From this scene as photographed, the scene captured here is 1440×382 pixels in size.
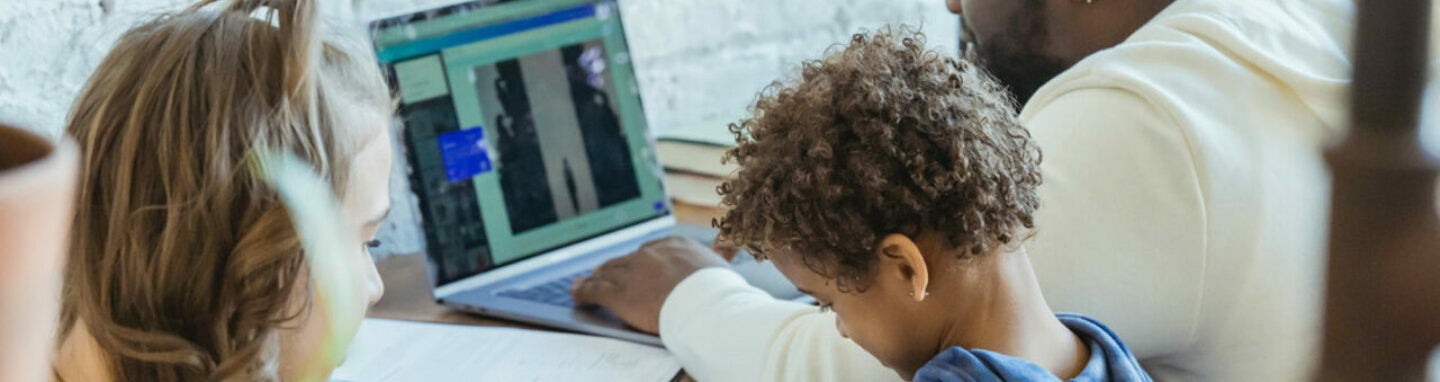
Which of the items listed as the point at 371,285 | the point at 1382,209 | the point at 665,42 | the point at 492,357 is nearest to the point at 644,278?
the point at 492,357

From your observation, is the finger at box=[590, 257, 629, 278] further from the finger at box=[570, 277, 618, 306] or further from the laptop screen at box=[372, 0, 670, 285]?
the laptop screen at box=[372, 0, 670, 285]

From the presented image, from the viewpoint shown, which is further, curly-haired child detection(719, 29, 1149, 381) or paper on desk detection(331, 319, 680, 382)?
paper on desk detection(331, 319, 680, 382)

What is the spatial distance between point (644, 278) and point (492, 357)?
16 cm

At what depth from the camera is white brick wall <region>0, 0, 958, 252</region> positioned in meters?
0.98

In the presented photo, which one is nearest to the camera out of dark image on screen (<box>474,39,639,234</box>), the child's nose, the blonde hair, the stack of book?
the blonde hair

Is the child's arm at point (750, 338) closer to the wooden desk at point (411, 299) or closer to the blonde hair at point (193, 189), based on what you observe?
the wooden desk at point (411, 299)

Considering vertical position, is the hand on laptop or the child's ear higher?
the child's ear

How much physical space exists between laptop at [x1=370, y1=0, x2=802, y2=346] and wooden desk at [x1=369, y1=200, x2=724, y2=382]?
0.4 inches

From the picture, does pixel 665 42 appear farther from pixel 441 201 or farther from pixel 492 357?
pixel 492 357

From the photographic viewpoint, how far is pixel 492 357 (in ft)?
3.30

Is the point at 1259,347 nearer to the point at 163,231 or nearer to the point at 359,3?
the point at 163,231

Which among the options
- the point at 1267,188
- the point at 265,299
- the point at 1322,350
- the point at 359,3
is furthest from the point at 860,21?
the point at 1322,350

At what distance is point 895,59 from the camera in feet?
2.45

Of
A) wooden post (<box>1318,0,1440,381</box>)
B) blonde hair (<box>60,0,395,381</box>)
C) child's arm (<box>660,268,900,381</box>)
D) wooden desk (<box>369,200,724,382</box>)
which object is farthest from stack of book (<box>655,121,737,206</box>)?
wooden post (<box>1318,0,1440,381</box>)
